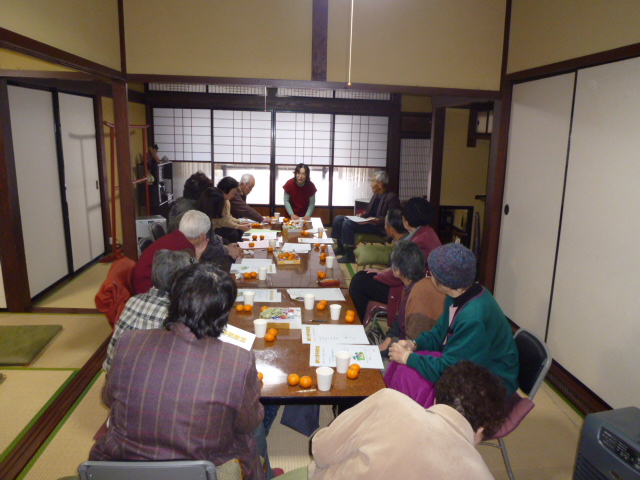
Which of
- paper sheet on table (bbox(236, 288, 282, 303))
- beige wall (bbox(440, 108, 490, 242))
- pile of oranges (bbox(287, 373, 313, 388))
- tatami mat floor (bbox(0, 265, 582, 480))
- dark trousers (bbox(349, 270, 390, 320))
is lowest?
tatami mat floor (bbox(0, 265, 582, 480))

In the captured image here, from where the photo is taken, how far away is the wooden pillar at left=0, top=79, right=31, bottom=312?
4.02 m

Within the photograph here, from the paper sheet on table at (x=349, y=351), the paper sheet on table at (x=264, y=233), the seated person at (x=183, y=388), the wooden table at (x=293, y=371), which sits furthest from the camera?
the paper sheet on table at (x=264, y=233)

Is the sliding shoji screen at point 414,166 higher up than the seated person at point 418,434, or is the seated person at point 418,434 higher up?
the sliding shoji screen at point 414,166

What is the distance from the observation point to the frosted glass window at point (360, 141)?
8.13 metres

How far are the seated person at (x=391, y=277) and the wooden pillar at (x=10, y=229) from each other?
303cm

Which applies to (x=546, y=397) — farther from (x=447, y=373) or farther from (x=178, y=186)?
(x=178, y=186)

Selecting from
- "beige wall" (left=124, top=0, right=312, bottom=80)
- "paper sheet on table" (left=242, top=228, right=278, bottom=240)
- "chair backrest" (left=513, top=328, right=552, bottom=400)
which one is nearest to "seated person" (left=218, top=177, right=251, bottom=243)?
"paper sheet on table" (left=242, top=228, right=278, bottom=240)

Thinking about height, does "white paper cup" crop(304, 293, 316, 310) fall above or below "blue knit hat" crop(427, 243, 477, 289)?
below

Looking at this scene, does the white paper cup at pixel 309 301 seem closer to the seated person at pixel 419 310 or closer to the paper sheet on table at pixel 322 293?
the paper sheet on table at pixel 322 293

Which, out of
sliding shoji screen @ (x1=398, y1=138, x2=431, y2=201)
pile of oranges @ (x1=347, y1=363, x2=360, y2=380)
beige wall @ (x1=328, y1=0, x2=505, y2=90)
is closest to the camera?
pile of oranges @ (x1=347, y1=363, x2=360, y2=380)

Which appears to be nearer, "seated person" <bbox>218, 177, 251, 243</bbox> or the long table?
the long table

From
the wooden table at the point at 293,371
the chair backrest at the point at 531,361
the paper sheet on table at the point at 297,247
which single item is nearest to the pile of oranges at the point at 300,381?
the wooden table at the point at 293,371

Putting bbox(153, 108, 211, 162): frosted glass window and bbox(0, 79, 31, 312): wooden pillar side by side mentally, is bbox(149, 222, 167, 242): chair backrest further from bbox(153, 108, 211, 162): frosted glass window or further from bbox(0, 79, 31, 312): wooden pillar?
bbox(153, 108, 211, 162): frosted glass window

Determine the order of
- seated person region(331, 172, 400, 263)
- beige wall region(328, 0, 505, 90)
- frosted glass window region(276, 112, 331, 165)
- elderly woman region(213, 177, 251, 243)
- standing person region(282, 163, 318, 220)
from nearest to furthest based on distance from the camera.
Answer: beige wall region(328, 0, 505, 90) → elderly woman region(213, 177, 251, 243) → seated person region(331, 172, 400, 263) → standing person region(282, 163, 318, 220) → frosted glass window region(276, 112, 331, 165)
